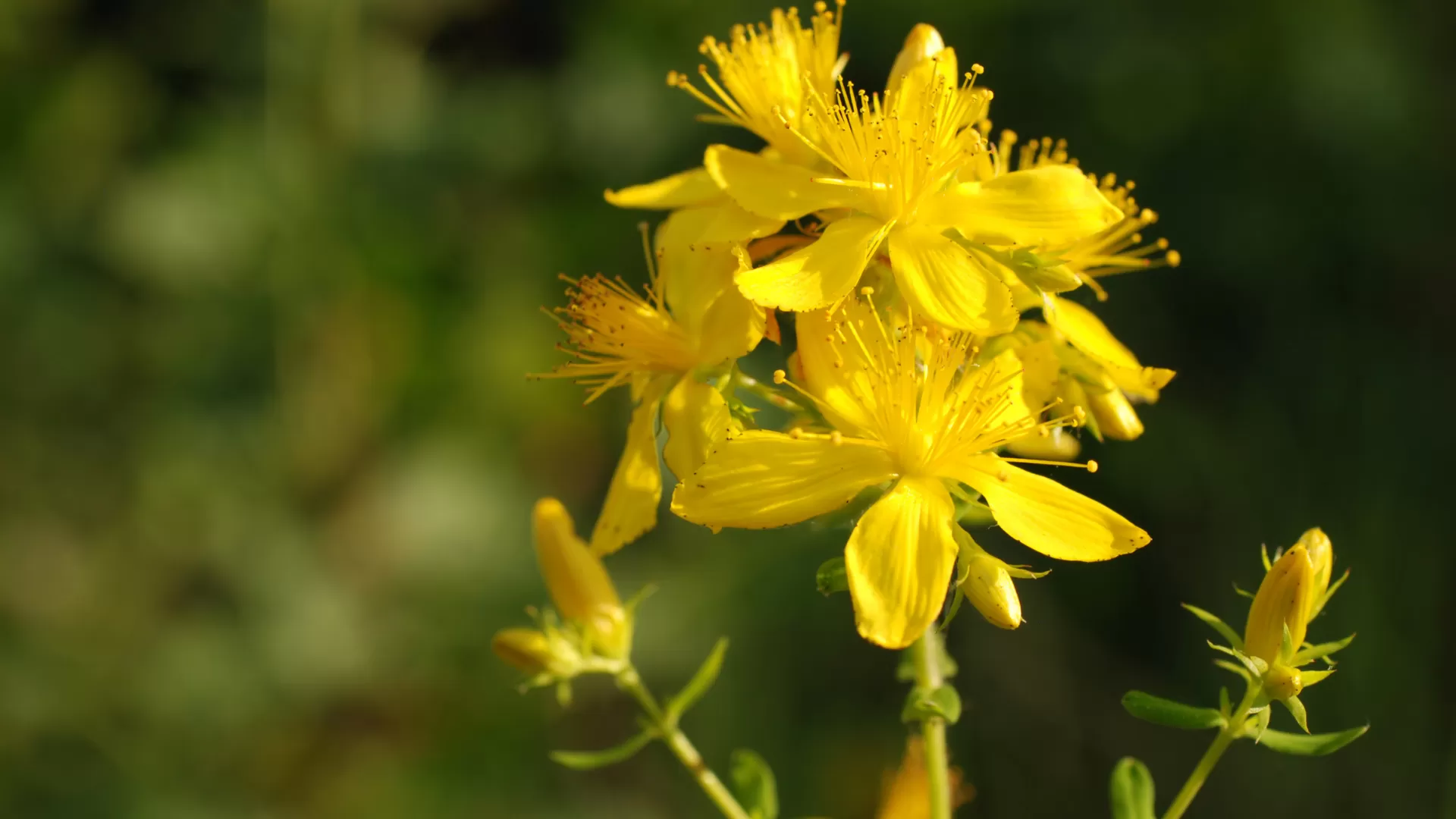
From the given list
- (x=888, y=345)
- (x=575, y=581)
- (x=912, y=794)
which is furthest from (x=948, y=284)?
(x=912, y=794)

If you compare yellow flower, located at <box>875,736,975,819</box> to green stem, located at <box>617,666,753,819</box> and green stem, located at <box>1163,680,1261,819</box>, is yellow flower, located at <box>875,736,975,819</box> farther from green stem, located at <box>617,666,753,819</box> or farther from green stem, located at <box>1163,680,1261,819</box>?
green stem, located at <box>1163,680,1261,819</box>

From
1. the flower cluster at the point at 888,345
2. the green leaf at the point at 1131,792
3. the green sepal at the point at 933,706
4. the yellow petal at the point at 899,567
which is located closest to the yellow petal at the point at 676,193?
the flower cluster at the point at 888,345

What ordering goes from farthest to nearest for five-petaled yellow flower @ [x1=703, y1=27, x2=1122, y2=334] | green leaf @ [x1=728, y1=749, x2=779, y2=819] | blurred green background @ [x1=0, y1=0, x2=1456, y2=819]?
1. blurred green background @ [x1=0, y1=0, x2=1456, y2=819]
2. green leaf @ [x1=728, y1=749, x2=779, y2=819]
3. five-petaled yellow flower @ [x1=703, y1=27, x2=1122, y2=334]

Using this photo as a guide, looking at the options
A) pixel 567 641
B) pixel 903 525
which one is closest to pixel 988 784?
pixel 567 641

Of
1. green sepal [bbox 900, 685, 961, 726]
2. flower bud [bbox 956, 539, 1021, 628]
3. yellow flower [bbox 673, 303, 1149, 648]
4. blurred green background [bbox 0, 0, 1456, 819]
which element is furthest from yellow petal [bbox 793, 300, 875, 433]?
blurred green background [bbox 0, 0, 1456, 819]

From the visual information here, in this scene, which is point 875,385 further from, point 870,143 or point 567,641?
point 567,641

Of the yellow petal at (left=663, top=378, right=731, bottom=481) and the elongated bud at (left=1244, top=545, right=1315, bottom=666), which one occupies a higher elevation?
the yellow petal at (left=663, top=378, right=731, bottom=481)

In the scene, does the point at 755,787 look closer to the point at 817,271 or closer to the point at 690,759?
the point at 690,759
